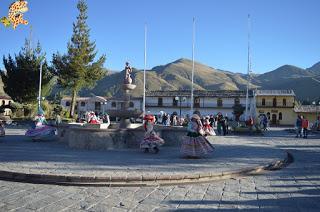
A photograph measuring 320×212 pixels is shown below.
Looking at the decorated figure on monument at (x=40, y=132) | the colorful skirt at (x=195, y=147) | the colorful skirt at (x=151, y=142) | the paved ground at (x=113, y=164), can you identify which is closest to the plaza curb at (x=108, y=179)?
the paved ground at (x=113, y=164)

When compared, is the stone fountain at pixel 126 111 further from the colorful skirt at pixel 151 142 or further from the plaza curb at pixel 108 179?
the plaza curb at pixel 108 179

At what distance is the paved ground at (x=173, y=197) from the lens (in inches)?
225

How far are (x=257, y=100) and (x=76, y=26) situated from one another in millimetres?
40297

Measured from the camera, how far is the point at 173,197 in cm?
638

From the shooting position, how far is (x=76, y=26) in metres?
46.2

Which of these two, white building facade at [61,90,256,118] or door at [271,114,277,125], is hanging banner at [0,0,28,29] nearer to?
white building facade at [61,90,256,118]

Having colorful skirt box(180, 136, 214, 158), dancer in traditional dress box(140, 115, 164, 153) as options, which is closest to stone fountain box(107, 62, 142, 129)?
dancer in traditional dress box(140, 115, 164, 153)

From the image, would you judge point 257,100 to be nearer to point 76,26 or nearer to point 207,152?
point 76,26

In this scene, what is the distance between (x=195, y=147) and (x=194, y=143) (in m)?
0.13

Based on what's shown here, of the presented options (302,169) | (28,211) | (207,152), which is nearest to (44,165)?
(28,211)

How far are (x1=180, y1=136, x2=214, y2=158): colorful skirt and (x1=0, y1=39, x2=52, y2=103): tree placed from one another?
3446cm

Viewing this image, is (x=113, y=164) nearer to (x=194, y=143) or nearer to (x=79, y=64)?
(x=194, y=143)

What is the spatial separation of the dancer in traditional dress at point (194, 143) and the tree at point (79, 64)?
34187mm

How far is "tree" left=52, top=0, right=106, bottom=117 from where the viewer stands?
4375 cm
